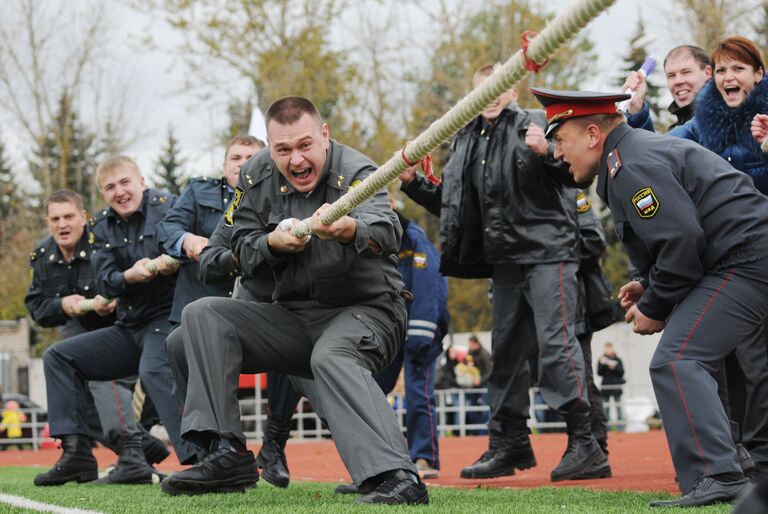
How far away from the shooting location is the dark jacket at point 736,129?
20.1 ft

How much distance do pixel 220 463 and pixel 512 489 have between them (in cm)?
184

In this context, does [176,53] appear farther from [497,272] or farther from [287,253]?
[287,253]

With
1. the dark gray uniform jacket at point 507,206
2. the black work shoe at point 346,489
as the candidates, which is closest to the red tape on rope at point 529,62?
the black work shoe at point 346,489

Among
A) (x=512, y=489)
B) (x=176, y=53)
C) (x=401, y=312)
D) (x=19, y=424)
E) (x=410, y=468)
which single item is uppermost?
(x=176, y=53)

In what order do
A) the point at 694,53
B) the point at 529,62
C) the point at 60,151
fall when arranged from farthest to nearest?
the point at 60,151 → the point at 694,53 → the point at 529,62

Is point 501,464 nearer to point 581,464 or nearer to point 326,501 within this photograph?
point 581,464

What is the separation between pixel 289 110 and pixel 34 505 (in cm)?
232

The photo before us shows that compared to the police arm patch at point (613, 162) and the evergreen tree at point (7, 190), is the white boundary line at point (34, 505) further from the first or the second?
the evergreen tree at point (7, 190)

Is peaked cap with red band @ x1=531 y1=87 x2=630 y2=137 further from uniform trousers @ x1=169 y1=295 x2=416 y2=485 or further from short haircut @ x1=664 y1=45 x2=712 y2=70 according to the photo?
short haircut @ x1=664 y1=45 x2=712 y2=70

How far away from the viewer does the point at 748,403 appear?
20.2 ft

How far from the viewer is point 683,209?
4805 millimetres

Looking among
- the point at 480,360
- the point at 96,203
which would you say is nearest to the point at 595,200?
the point at 96,203

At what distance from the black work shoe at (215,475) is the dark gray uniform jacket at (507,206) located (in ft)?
8.96

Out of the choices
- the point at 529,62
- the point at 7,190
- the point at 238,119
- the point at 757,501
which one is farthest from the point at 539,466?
the point at 7,190
